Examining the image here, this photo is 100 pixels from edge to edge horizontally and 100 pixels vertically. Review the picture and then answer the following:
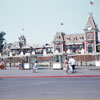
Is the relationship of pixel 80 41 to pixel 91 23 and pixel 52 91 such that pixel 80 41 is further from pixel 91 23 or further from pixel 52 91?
pixel 52 91

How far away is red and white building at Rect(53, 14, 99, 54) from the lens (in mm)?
65062

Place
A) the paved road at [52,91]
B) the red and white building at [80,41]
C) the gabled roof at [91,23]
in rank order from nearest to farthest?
the paved road at [52,91] → the red and white building at [80,41] → the gabled roof at [91,23]

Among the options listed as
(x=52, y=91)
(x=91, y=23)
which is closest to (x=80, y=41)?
(x=91, y=23)

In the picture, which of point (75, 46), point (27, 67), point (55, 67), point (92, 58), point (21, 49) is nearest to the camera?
point (55, 67)

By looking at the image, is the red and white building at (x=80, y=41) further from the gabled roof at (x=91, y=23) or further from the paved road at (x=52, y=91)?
the paved road at (x=52, y=91)

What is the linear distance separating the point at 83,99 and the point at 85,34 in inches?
2346

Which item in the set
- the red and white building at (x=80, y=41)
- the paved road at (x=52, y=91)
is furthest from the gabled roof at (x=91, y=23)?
the paved road at (x=52, y=91)

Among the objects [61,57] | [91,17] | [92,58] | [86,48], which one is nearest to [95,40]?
[86,48]

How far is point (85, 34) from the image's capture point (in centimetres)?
6681

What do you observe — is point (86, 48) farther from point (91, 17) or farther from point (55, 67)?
point (55, 67)

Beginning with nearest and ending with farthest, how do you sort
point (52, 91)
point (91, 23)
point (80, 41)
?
point (52, 91) → point (91, 23) → point (80, 41)

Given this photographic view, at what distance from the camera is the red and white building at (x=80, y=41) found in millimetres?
65062

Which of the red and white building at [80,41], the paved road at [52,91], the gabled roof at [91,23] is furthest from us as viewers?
the gabled roof at [91,23]

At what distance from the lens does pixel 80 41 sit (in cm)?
7138
